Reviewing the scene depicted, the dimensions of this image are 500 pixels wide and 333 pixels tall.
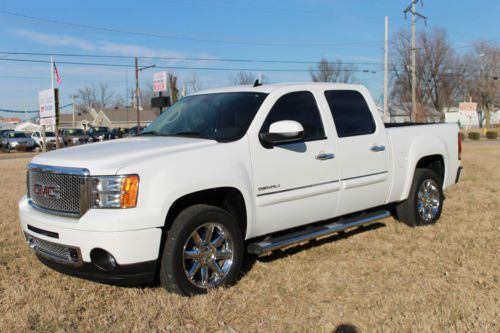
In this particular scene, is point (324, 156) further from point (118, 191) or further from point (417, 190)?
point (118, 191)

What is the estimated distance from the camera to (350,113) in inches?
218

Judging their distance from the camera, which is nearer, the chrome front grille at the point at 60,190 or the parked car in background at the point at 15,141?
the chrome front grille at the point at 60,190

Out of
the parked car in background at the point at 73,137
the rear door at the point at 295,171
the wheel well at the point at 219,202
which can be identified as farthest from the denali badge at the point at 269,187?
the parked car in background at the point at 73,137

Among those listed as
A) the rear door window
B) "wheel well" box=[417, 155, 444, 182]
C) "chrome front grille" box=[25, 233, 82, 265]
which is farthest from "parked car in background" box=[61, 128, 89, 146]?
"chrome front grille" box=[25, 233, 82, 265]

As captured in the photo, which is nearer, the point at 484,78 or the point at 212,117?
the point at 212,117

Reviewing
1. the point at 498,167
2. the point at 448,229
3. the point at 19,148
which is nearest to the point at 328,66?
the point at 19,148

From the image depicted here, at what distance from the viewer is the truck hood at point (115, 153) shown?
12.4 feet

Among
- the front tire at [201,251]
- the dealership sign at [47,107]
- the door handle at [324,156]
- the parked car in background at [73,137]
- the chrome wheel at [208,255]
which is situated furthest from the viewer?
the parked car in background at [73,137]

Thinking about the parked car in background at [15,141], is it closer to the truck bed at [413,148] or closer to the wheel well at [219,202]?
the truck bed at [413,148]

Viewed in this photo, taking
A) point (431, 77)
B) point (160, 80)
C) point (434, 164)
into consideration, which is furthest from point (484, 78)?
point (434, 164)

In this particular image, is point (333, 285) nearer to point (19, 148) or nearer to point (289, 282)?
point (289, 282)

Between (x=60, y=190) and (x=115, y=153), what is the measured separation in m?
0.52

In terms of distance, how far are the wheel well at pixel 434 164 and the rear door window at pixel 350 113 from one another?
4.63ft

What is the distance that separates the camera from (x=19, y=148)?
125 feet
